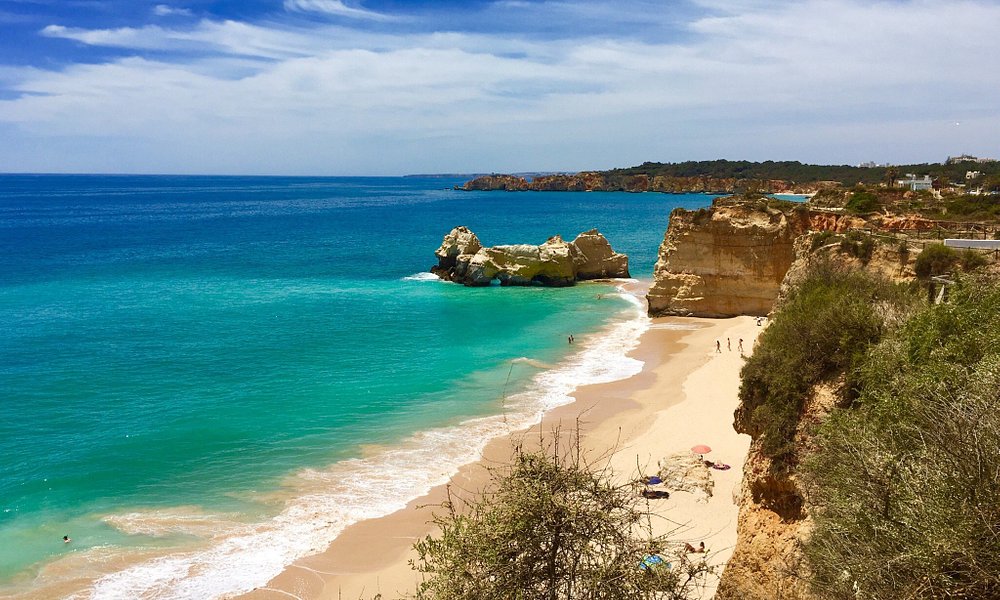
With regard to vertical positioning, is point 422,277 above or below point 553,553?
below

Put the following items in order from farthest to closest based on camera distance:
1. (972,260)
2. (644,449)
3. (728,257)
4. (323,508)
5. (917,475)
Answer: (728,257) → (644,449) → (972,260) → (323,508) → (917,475)

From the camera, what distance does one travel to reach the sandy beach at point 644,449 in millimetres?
14266

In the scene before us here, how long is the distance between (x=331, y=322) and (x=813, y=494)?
3266 centimetres

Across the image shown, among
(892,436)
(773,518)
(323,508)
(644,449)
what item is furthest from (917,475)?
(644,449)

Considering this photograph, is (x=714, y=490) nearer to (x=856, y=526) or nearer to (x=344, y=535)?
(x=344, y=535)

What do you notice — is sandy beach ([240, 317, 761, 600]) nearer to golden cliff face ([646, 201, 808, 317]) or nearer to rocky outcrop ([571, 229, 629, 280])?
golden cliff face ([646, 201, 808, 317])

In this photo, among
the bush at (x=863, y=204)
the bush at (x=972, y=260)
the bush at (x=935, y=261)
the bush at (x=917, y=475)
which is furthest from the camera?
the bush at (x=863, y=204)

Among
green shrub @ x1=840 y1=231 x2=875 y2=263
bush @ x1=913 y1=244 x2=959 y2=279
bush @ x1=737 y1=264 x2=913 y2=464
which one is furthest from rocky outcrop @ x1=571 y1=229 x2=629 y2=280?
bush @ x1=737 y1=264 x2=913 y2=464

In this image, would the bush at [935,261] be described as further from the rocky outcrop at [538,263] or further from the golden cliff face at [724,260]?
the rocky outcrop at [538,263]

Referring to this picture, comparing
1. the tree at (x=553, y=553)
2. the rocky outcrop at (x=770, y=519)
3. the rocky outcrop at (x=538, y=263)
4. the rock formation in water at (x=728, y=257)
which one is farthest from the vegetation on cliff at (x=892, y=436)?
the rocky outcrop at (x=538, y=263)

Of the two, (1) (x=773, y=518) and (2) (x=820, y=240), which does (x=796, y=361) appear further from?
(2) (x=820, y=240)

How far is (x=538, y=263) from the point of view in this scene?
1993 inches

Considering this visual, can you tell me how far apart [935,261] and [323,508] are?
17.5 metres

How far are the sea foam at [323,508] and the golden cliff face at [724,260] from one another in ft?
45.0
